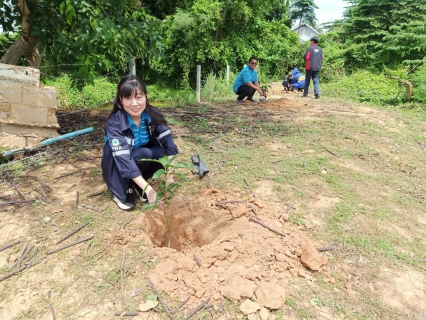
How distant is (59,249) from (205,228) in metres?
1.08

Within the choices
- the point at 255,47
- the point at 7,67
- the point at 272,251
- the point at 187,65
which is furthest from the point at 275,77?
the point at 272,251

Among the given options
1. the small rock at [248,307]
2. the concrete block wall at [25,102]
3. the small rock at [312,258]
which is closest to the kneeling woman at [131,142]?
the small rock at [248,307]

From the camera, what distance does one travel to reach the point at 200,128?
4.77 m

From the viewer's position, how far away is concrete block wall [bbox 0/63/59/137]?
3590 millimetres

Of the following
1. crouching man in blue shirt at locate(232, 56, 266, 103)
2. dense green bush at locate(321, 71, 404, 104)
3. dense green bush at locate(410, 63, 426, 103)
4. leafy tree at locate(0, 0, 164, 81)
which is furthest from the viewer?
dense green bush at locate(321, 71, 404, 104)

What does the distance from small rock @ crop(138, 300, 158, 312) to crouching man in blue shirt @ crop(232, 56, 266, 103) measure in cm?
585

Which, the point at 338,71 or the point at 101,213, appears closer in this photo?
the point at 101,213

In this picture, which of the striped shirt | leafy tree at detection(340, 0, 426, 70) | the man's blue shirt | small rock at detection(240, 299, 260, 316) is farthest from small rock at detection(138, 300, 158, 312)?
leafy tree at detection(340, 0, 426, 70)

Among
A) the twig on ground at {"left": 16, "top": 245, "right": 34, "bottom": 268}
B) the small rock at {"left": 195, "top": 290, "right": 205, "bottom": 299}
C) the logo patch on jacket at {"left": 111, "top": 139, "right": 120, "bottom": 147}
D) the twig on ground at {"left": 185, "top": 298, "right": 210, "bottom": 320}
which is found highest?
the logo patch on jacket at {"left": 111, "top": 139, "right": 120, "bottom": 147}

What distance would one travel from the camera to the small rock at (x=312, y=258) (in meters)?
2.04

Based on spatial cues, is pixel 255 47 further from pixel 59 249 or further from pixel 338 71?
pixel 59 249

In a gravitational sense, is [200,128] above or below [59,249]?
above

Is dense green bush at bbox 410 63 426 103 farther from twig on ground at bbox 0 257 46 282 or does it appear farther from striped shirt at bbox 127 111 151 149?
twig on ground at bbox 0 257 46 282

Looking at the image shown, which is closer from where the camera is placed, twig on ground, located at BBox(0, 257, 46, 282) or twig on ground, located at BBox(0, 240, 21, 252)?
twig on ground, located at BBox(0, 257, 46, 282)
